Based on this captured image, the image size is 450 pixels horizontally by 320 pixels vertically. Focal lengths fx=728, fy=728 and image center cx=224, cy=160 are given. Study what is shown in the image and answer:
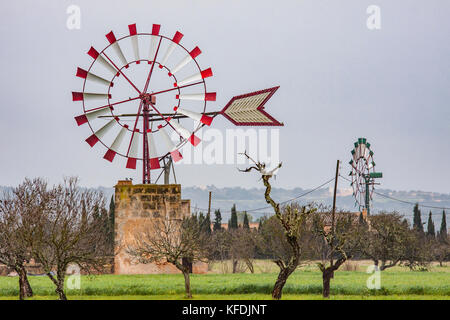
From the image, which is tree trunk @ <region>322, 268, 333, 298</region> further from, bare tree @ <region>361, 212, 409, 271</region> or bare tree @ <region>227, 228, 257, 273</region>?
bare tree @ <region>227, 228, 257, 273</region>

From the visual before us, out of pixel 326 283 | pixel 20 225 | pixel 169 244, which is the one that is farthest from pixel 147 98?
pixel 326 283

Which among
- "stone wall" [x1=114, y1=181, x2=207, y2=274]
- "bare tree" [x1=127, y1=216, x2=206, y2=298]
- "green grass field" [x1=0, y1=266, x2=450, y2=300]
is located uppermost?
"stone wall" [x1=114, y1=181, x2=207, y2=274]

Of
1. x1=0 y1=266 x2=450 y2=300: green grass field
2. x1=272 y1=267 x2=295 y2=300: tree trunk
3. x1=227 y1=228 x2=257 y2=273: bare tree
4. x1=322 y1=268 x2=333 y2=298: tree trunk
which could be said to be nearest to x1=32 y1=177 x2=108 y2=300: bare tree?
x1=0 y1=266 x2=450 y2=300: green grass field

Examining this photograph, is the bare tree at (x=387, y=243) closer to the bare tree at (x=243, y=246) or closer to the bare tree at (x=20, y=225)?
the bare tree at (x=243, y=246)

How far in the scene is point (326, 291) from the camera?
32.6m

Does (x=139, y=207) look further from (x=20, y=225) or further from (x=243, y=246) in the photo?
(x=243, y=246)

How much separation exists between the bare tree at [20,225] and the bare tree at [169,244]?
555 cm

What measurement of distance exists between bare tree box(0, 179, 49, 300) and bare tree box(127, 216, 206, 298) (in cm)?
555

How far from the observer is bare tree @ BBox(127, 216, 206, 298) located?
3244 cm

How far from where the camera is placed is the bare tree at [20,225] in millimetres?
29969

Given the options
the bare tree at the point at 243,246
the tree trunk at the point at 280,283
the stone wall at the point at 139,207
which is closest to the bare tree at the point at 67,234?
the stone wall at the point at 139,207

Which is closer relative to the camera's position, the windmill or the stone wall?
the stone wall

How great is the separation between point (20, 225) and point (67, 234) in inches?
130

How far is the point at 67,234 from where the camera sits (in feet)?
95.0
